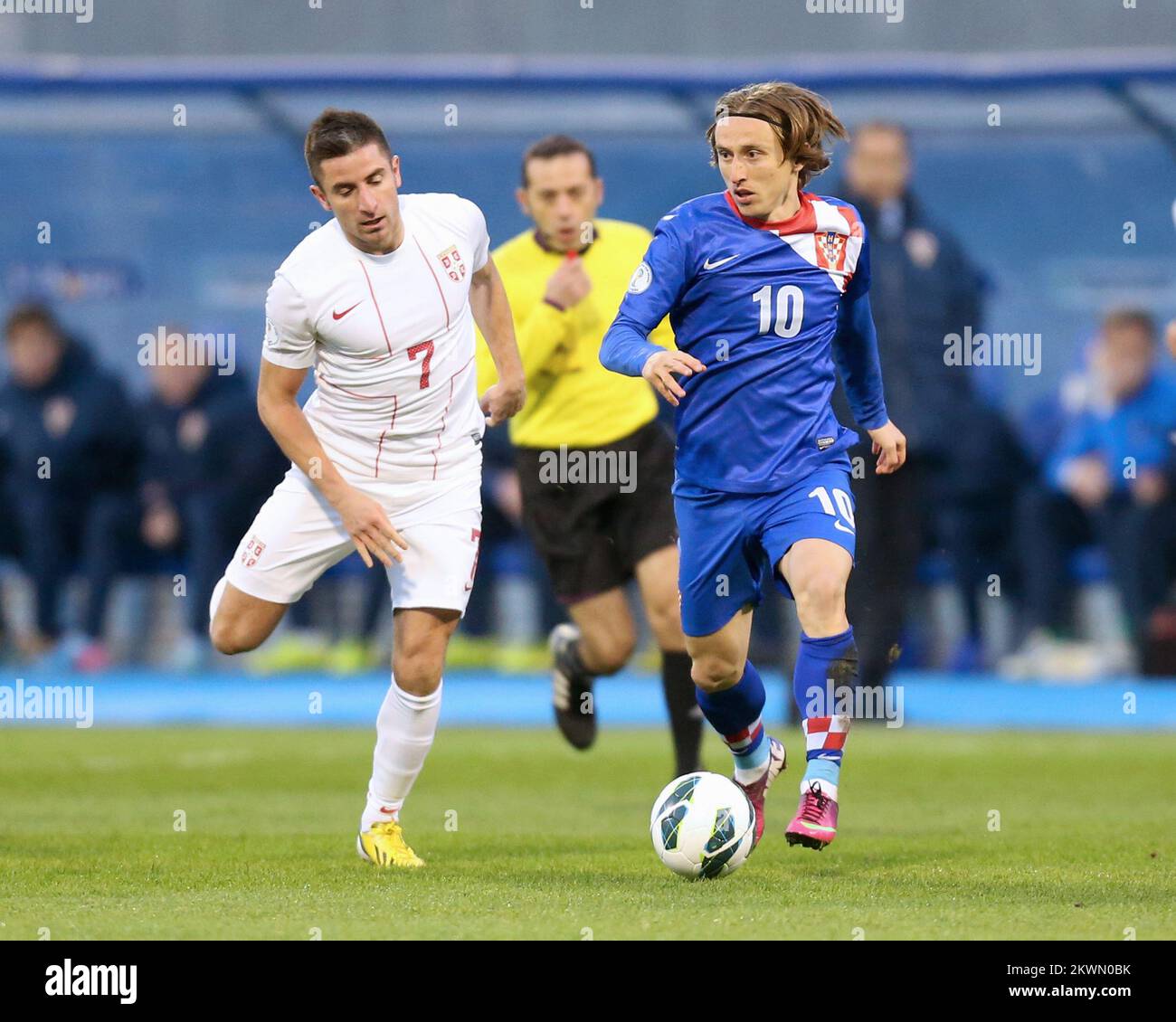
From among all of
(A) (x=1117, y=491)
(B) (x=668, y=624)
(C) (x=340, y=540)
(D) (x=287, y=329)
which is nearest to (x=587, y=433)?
(B) (x=668, y=624)

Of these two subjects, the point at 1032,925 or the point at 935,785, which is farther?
the point at 935,785

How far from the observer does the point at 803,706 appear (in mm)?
6590

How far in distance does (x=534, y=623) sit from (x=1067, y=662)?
4.19 metres

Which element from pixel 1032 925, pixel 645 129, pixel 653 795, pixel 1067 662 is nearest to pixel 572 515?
pixel 653 795

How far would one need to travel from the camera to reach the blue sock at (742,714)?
23.8ft

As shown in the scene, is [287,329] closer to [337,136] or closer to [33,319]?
[337,136]

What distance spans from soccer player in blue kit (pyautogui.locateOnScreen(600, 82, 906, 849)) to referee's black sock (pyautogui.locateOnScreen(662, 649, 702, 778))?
1.98 meters

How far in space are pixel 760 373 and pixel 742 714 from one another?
4.10ft

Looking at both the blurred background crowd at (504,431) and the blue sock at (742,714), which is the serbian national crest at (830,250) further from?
the blurred background crowd at (504,431)

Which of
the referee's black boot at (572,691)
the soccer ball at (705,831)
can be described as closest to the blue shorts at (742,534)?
the soccer ball at (705,831)

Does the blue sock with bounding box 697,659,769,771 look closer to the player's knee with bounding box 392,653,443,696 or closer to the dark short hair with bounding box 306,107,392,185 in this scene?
the player's knee with bounding box 392,653,443,696

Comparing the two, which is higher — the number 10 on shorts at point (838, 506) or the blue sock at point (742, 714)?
the number 10 on shorts at point (838, 506)

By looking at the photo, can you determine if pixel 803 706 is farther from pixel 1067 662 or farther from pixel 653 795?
pixel 1067 662

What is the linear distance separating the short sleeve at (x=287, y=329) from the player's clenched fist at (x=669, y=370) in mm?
Result: 1225
